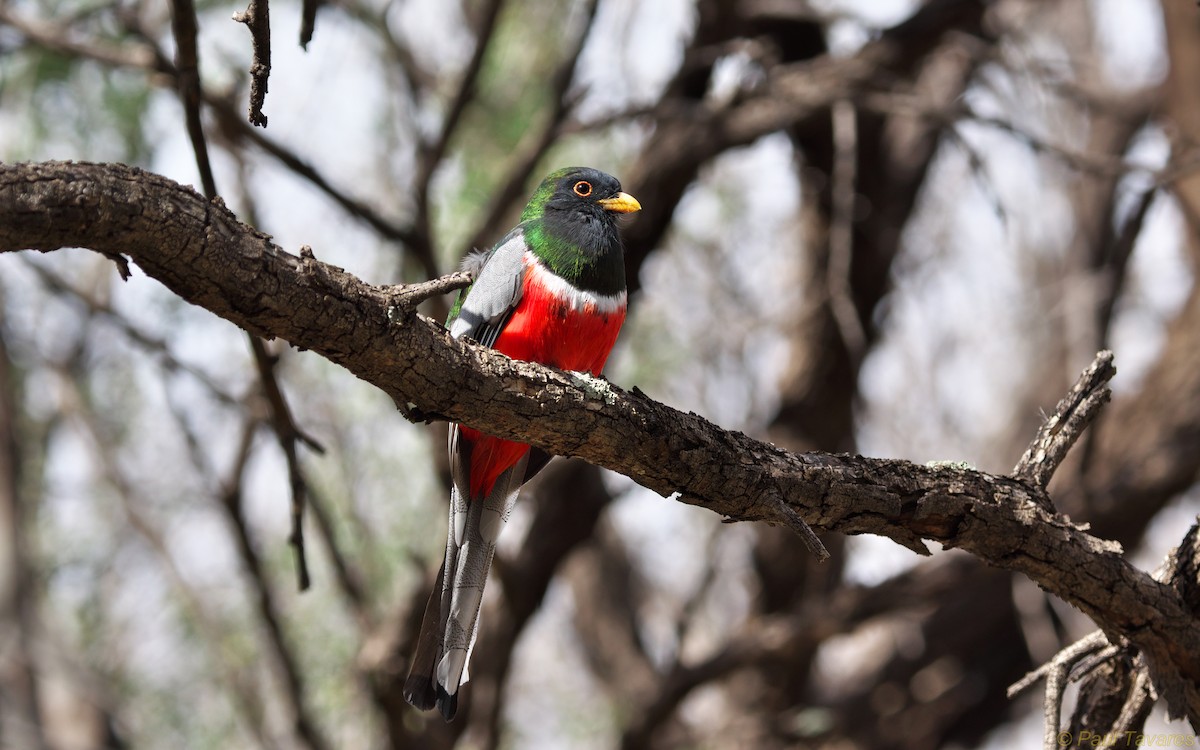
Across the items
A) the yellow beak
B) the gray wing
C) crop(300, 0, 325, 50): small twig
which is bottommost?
the gray wing

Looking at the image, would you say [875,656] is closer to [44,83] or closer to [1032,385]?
[1032,385]

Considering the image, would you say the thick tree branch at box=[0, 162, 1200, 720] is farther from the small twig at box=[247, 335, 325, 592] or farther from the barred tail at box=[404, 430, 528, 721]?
the small twig at box=[247, 335, 325, 592]

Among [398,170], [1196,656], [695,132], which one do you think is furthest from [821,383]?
[1196,656]

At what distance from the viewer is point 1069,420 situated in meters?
3.11

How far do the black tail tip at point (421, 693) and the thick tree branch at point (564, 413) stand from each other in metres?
1.02

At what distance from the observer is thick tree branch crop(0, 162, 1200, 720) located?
203 cm

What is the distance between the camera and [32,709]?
7086mm

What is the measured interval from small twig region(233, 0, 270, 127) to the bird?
1.39m

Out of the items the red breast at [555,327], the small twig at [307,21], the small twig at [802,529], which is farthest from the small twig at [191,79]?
the small twig at [802,529]

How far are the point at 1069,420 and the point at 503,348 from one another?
1.67m

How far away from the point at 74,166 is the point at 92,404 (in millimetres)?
7446

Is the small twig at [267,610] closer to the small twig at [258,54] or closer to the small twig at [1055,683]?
the small twig at [258,54]

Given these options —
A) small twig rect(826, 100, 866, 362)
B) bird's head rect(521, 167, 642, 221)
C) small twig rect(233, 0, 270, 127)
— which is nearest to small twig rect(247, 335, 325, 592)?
bird's head rect(521, 167, 642, 221)

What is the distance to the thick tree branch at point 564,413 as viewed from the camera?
203cm
